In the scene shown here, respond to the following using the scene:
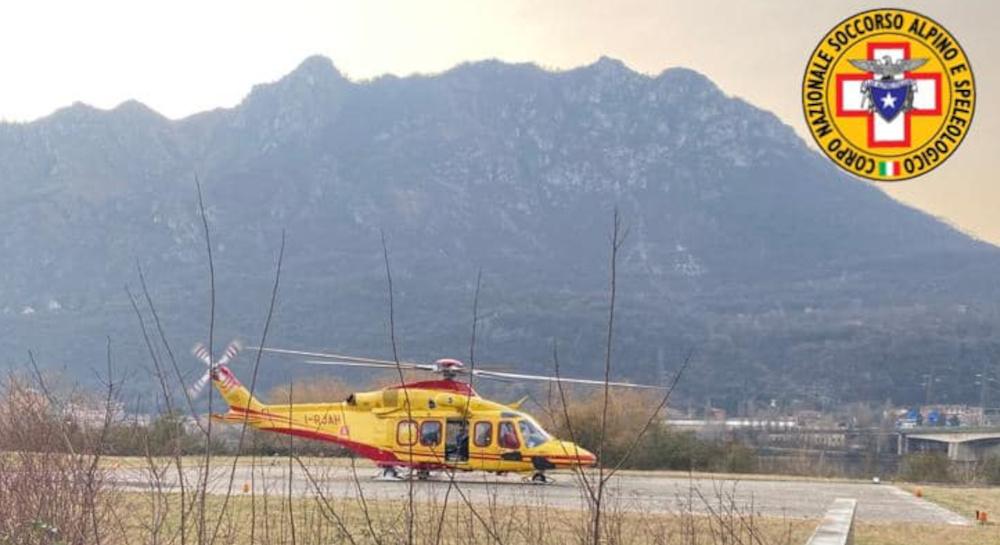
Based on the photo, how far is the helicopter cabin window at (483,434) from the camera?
76.7 feet

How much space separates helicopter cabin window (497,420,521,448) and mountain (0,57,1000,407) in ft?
205

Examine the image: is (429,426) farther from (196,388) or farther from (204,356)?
(196,388)

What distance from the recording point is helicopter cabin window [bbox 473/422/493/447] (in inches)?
920

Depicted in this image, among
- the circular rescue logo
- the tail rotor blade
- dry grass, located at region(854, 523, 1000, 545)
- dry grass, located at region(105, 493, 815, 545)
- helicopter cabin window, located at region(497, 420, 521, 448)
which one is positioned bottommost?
dry grass, located at region(854, 523, 1000, 545)

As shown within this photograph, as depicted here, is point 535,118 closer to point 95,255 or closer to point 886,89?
point 95,255

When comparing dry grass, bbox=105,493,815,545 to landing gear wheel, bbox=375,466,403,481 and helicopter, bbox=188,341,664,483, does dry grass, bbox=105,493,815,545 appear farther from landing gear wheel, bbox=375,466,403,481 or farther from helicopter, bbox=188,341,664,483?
landing gear wheel, bbox=375,466,403,481

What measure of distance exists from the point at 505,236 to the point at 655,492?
4797 inches

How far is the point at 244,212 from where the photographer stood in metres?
148

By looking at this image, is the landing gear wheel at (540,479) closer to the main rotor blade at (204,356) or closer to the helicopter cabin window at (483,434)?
the helicopter cabin window at (483,434)

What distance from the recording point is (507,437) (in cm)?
2334

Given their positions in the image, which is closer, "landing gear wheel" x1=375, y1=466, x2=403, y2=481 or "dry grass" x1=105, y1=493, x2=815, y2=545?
"dry grass" x1=105, y1=493, x2=815, y2=545

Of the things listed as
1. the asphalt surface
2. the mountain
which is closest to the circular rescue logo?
the asphalt surface

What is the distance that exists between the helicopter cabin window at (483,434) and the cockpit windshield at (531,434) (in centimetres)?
50

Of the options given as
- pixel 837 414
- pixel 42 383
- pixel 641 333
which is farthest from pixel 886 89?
pixel 641 333
